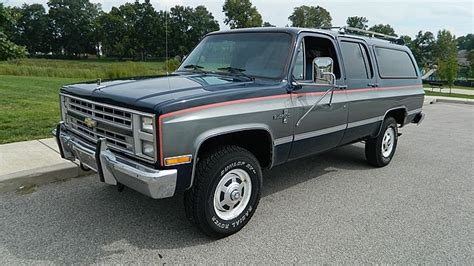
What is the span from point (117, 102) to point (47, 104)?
7518 millimetres

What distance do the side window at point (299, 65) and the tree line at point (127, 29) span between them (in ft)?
105

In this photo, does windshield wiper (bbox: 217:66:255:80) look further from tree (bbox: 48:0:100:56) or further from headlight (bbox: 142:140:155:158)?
tree (bbox: 48:0:100:56)

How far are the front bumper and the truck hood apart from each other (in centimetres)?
46

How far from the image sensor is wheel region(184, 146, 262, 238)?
10.6ft

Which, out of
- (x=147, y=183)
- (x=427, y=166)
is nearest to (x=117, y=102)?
(x=147, y=183)

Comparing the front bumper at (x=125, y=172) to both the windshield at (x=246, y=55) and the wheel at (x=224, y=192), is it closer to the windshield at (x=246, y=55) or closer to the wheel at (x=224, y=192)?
the wheel at (x=224, y=192)

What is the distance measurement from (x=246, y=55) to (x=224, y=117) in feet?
4.31

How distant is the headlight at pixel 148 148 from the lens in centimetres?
291

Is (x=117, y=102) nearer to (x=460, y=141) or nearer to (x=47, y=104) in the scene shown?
(x=47, y=104)

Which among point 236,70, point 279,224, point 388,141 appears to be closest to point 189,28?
point 388,141

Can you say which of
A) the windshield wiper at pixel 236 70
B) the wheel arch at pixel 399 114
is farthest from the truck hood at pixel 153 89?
the wheel arch at pixel 399 114

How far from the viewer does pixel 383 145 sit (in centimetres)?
603

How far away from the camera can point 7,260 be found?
2984 mm

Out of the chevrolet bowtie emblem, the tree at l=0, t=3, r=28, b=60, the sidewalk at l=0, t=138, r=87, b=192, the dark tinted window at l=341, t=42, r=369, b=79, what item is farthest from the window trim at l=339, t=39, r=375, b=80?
the tree at l=0, t=3, r=28, b=60
